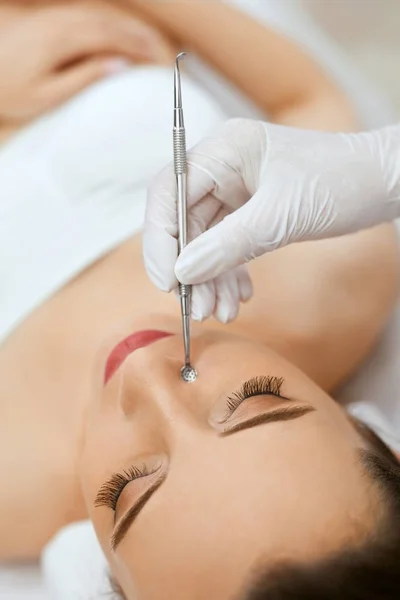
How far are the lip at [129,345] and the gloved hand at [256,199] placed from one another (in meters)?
0.06

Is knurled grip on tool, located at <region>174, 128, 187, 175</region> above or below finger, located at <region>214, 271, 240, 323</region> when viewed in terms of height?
above

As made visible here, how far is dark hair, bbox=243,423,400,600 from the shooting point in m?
0.62

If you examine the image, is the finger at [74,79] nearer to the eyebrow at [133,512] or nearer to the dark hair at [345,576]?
the eyebrow at [133,512]

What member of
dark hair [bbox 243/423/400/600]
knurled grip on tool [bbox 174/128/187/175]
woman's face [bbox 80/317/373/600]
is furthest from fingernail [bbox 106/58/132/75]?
dark hair [bbox 243/423/400/600]

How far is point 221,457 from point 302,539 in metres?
0.12

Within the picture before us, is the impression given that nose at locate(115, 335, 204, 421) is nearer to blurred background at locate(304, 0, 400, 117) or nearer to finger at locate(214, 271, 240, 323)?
finger at locate(214, 271, 240, 323)

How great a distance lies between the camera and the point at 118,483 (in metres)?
0.71

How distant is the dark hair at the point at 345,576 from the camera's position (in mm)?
617

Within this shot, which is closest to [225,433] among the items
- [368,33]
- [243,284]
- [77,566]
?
[243,284]

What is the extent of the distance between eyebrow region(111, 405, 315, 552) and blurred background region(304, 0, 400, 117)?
105cm

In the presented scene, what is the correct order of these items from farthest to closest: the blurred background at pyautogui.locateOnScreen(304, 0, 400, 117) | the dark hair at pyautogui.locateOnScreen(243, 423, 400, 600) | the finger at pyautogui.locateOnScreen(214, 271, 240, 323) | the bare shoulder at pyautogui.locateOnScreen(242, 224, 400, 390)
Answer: the blurred background at pyautogui.locateOnScreen(304, 0, 400, 117)
the bare shoulder at pyautogui.locateOnScreen(242, 224, 400, 390)
the finger at pyautogui.locateOnScreen(214, 271, 240, 323)
the dark hair at pyautogui.locateOnScreen(243, 423, 400, 600)

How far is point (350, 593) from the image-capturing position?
24.4 inches

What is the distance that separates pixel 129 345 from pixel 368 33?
1.12 meters

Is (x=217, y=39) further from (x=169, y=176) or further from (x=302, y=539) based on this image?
(x=302, y=539)
